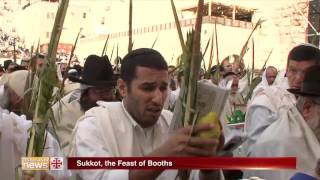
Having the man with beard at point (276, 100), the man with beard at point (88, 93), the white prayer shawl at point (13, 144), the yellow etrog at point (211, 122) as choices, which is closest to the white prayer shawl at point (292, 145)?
the man with beard at point (276, 100)

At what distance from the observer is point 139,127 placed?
2295 mm

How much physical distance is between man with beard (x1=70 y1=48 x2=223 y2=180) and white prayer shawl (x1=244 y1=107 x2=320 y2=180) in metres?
0.57

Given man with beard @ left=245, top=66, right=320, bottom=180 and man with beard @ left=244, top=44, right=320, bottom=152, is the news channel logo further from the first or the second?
man with beard @ left=244, top=44, right=320, bottom=152

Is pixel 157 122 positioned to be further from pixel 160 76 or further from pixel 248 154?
pixel 248 154

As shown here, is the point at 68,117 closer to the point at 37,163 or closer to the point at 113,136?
the point at 113,136

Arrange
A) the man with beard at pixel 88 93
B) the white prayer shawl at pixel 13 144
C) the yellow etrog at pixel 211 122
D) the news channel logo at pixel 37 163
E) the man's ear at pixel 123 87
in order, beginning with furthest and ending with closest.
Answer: the man with beard at pixel 88 93 < the white prayer shawl at pixel 13 144 < the man's ear at pixel 123 87 < the news channel logo at pixel 37 163 < the yellow etrog at pixel 211 122

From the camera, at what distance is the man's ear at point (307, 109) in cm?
246

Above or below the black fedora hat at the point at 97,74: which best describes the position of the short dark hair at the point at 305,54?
above

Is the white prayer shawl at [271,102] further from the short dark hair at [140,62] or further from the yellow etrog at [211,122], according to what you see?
the yellow etrog at [211,122]

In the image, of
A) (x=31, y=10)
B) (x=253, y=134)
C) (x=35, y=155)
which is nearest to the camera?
(x=35, y=155)

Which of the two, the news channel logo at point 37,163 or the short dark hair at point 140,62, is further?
the short dark hair at point 140,62

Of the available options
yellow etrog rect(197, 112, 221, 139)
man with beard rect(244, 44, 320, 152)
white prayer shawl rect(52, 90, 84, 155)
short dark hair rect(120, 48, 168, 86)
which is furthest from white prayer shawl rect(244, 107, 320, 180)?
white prayer shawl rect(52, 90, 84, 155)

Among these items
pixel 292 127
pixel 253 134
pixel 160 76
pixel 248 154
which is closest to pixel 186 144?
pixel 160 76

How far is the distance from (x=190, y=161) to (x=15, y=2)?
48.8 metres
